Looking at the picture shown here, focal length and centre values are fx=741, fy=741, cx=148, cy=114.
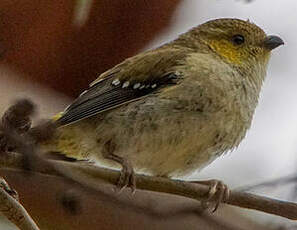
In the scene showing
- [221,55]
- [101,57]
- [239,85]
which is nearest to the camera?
[239,85]

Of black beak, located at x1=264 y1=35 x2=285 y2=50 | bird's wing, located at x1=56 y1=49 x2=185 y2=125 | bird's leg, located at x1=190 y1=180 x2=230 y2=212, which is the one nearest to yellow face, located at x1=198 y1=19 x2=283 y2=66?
black beak, located at x1=264 y1=35 x2=285 y2=50

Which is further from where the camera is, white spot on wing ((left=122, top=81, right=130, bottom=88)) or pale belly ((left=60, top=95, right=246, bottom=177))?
white spot on wing ((left=122, top=81, right=130, bottom=88))

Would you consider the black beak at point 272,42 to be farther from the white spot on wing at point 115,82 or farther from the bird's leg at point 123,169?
the bird's leg at point 123,169

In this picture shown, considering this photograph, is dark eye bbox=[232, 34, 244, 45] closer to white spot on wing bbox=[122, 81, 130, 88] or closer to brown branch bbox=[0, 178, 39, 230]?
white spot on wing bbox=[122, 81, 130, 88]

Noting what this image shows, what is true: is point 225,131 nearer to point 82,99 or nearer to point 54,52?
point 82,99

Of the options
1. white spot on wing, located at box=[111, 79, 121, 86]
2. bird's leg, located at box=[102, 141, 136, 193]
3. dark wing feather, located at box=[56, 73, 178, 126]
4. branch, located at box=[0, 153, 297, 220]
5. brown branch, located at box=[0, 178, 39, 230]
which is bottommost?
brown branch, located at box=[0, 178, 39, 230]

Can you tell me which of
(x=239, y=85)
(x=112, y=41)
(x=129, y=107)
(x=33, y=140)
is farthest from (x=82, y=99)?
(x=33, y=140)

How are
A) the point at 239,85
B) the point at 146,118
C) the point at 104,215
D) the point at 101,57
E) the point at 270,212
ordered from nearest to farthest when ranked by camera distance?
the point at 270,212 → the point at 104,215 → the point at 146,118 → the point at 239,85 → the point at 101,57

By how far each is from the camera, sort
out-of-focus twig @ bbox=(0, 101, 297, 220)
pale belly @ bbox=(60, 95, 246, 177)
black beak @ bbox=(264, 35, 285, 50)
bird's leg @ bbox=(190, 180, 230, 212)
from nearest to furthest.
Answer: out-of-focus twig @ bbox=(0, 101, 297, 220) < bird's leg @ bbox=(190, 180, 230, 212) < pale belly @ bbox=(60, 95, 246, 177) < black beak @ bbox=(264, 35, 285, 50)
